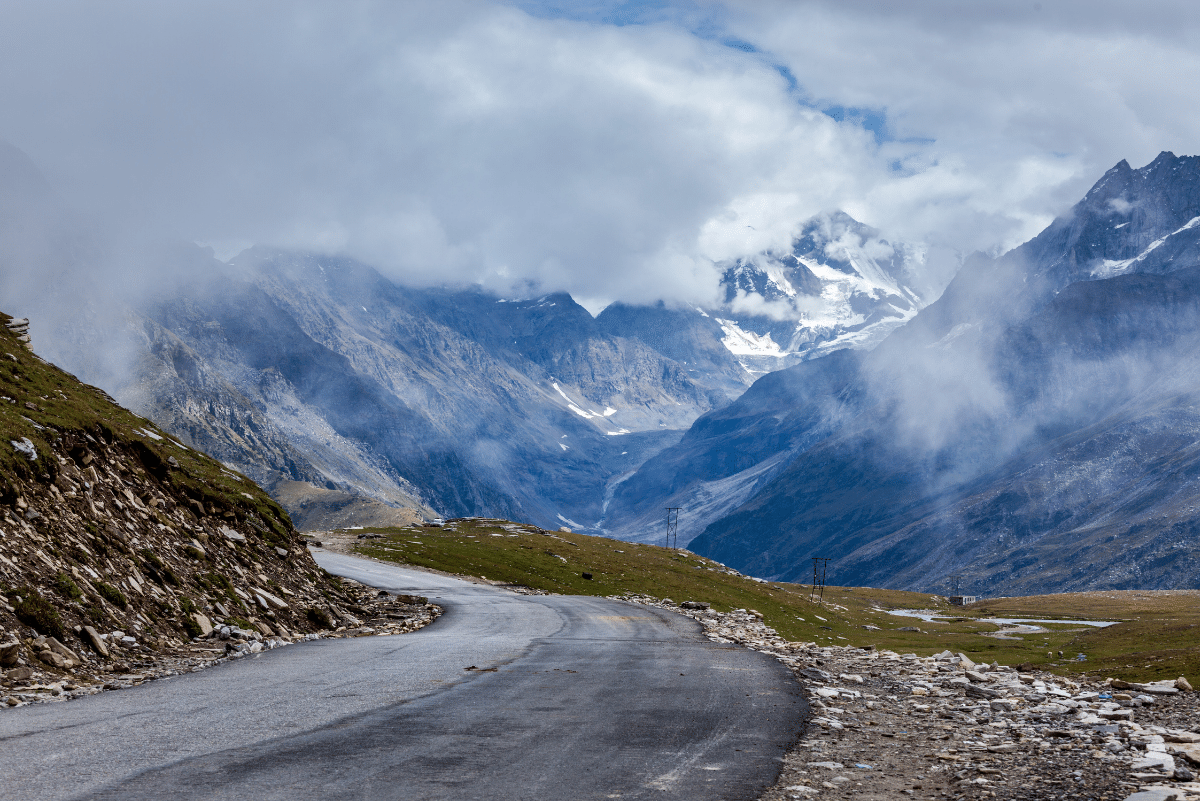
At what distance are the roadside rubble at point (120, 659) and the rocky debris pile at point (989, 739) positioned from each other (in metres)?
14.8

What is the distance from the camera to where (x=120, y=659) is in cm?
2233

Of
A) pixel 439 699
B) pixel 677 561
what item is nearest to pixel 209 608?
pixel 439 699

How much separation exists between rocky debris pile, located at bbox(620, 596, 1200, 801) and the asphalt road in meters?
0.98

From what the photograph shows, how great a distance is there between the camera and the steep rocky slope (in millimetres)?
21734

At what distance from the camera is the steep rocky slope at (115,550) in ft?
71.3

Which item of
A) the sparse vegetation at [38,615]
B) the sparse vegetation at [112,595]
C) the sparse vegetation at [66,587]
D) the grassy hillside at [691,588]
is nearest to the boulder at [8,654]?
the sparse vegetation at [38,615]

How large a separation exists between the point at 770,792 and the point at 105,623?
18.8 meters

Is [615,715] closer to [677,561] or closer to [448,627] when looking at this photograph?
[448,627]

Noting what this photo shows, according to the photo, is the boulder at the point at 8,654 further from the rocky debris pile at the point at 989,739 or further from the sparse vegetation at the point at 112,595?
the rocky debris pile at the point at 989,739

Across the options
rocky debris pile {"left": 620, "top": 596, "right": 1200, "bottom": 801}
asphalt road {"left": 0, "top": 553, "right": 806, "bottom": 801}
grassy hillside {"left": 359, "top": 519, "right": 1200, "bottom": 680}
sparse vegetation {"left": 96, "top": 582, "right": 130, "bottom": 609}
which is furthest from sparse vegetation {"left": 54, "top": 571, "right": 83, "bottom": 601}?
grassy hillside {"left": 359, "top": 519, "right": 1200, "bottom": 680}

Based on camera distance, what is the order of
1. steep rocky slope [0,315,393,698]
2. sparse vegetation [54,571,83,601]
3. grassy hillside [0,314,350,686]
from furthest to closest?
sparse vegetation [54,571,83,601]
grassy hillside [0,314,350,686]
steep rocky slope [0,315,393,698]

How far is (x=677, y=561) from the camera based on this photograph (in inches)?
4496

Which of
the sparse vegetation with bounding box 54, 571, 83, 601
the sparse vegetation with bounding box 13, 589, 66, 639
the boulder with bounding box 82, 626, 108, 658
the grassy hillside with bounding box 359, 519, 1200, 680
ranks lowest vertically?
the grassy hillside with bounding box 359, 519, 1200, 680

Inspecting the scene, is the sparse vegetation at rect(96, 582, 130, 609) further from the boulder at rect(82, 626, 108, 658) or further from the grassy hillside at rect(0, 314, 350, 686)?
the boulder at rect(82, 626, 108, 658)
